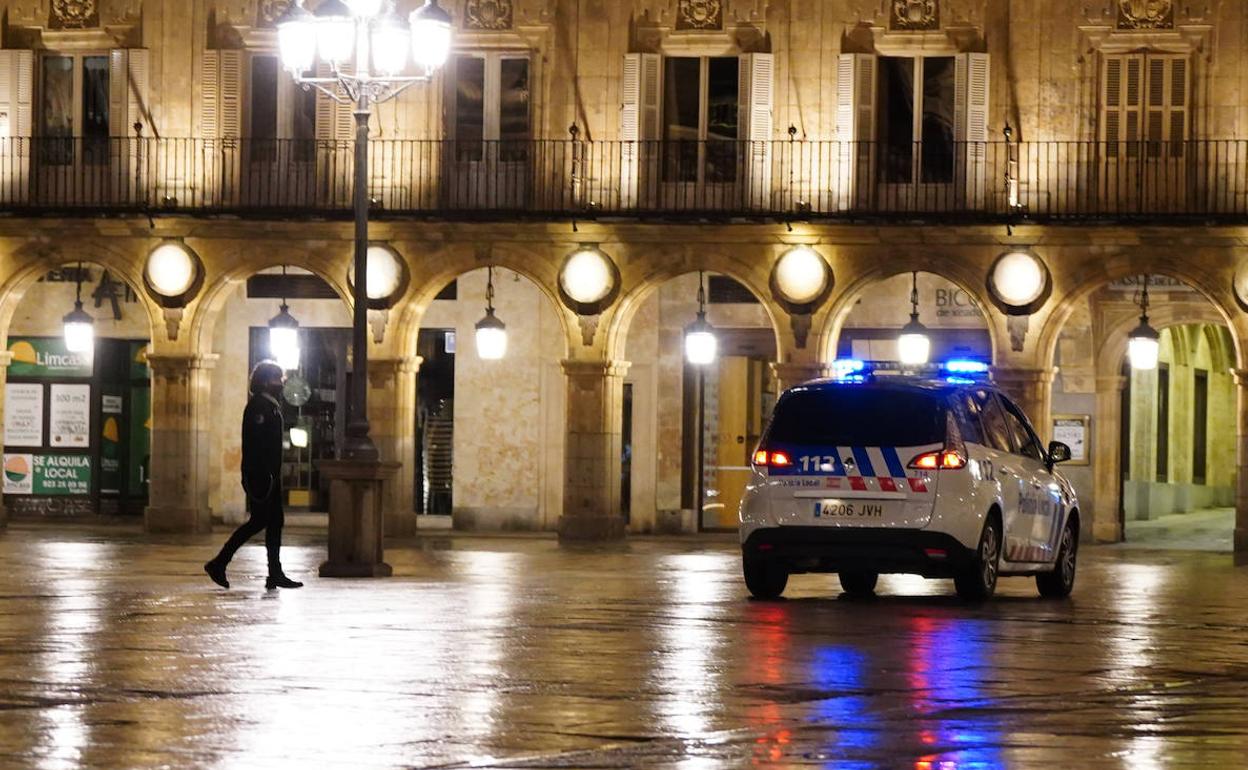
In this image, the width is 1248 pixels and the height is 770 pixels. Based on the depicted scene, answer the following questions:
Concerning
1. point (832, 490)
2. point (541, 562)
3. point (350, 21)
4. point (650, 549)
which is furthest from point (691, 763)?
point (650, 549)

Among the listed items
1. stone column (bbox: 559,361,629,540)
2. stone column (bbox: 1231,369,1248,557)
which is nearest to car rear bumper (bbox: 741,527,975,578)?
stone column (bbox: 1231,369,1248,557)

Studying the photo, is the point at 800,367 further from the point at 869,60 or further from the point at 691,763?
the point at 691,763

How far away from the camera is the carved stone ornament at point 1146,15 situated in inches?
1262

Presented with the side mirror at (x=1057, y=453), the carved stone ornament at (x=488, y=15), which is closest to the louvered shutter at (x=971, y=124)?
the carved stone ornament at (x=488, y=15)

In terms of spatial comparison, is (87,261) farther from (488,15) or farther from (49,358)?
(488,15)

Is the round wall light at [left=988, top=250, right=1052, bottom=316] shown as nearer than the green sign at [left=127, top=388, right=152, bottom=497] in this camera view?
Yes

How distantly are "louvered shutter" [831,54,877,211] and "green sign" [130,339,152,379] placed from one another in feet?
34.4

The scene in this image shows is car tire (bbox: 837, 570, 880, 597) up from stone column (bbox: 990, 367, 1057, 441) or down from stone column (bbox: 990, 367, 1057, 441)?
down

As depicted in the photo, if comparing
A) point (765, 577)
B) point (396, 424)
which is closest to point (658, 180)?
point (396, 424)

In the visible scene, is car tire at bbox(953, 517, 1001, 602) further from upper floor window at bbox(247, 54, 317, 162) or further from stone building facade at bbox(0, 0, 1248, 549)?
upper floor window at bbox(247, 54, 317, 162)

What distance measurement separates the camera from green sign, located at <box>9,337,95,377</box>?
36.1 metres

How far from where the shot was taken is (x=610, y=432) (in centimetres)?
3319

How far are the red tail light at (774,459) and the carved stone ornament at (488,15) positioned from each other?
54.1 ft

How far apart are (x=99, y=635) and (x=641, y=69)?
Answer: 20517mm
